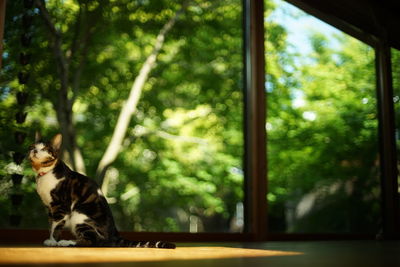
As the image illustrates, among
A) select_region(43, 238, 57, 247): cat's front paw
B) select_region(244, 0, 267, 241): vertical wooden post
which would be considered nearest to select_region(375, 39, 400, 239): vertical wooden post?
select_region(244, 0, 267, 241): vertical wooden post

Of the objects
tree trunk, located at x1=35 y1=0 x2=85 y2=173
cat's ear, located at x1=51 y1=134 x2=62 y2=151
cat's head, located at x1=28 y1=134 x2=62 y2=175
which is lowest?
cat's head, located at x1=28 y1=134 x2=62 y2=175

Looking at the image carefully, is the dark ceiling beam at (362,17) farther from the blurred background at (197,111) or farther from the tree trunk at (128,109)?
the tree trunk at (128,109)

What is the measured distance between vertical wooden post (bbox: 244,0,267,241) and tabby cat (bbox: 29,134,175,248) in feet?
4.43

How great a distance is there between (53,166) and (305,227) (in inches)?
165

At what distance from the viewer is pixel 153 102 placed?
243 inches

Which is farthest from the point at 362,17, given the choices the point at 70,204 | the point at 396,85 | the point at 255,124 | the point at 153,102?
the point at 70,204

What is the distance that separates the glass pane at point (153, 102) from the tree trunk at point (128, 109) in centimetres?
2

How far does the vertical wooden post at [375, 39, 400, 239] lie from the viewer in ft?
14.8

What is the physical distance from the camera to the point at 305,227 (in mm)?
5715

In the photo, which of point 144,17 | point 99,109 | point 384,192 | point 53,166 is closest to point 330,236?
point 384,192

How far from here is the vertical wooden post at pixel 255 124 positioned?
3.35 m

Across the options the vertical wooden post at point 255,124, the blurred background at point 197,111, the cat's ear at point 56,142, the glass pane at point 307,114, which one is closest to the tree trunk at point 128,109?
the blurred background at point 197,111

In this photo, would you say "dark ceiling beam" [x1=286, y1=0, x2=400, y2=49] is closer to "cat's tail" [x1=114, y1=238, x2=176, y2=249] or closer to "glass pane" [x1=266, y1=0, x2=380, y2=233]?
"glass pane" [x1=266, y1=0, x2=380, y2=233]

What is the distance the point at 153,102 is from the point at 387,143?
9.45 feet
